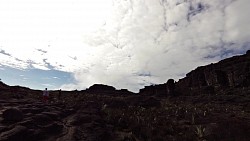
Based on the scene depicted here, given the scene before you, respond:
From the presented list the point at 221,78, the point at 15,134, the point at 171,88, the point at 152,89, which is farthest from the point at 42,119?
the point at 152,89

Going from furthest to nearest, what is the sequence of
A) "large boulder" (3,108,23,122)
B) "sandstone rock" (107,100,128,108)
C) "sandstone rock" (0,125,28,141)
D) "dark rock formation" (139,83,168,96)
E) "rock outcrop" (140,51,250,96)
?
"dark rock formation" (139,83,168,96) → "rock outcrop" (140,51,250,96) → "sandstone rock" (107,100,128,108) → "large boulder" (3,108,23,122) → "sandstone rock" (0,125,28,141)

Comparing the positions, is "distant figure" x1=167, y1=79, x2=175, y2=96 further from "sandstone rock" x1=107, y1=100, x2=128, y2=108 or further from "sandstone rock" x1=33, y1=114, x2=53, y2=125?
"sandstone rock" x1=33, y1=114, x2=53, y2=125

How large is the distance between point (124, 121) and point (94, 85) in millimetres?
71472

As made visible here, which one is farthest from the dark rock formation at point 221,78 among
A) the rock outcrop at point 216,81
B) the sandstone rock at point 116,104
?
the sandstone rock at point 116,104

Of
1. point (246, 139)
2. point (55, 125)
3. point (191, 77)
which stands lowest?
point (246, 139)

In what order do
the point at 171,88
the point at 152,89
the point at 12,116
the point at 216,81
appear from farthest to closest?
1. the point at 152,89
2. the point at 216,81
3. the point at 171,88
4. the point at 12,116

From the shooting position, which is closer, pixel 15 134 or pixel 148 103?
pixel 15 134

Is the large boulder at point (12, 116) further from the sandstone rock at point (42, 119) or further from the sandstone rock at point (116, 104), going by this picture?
the sandstone rock at point (116, 104)

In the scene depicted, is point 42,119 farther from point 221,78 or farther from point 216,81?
point 216,81

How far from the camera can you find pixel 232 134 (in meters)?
17.1

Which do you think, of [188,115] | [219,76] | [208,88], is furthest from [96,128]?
[219,76]

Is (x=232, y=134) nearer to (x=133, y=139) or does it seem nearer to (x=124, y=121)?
(x=133, y=139)

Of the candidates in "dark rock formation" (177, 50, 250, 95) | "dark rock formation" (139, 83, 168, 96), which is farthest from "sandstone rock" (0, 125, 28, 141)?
"dark rock formation" (139, 83, 168, 96)

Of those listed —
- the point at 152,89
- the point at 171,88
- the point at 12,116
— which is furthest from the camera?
the point at 152,89
